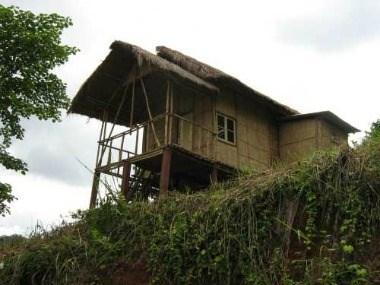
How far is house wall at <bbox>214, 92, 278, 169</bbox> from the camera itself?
16.0m

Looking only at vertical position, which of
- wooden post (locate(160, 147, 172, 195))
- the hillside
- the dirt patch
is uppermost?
wooden post (locate(160, 147, 172, 195))

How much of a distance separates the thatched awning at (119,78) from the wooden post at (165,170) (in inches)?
82.4

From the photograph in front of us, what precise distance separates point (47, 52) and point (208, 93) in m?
4.69

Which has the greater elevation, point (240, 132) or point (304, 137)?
point (304, 137)

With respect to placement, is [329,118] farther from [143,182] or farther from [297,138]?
[143,182]

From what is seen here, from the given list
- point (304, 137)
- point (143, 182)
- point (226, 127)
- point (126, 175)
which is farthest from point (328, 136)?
point (126, 175)

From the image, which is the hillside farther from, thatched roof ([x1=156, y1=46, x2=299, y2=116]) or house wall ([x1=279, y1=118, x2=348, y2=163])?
house wall ([x1=279, y1=118, x2=348, y2=163])

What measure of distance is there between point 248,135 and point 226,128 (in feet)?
3.07

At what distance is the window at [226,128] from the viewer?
16.1 meters

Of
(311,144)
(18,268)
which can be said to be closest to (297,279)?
(18,268)

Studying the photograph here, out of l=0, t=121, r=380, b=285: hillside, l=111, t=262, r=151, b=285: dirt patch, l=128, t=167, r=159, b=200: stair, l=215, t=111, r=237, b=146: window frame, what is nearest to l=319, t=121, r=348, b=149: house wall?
l=215, t=111, r=237, b=146: window frame

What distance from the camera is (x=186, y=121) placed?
15398mm

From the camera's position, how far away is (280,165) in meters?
8.80

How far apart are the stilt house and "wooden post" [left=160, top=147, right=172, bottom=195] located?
4 centimetres
